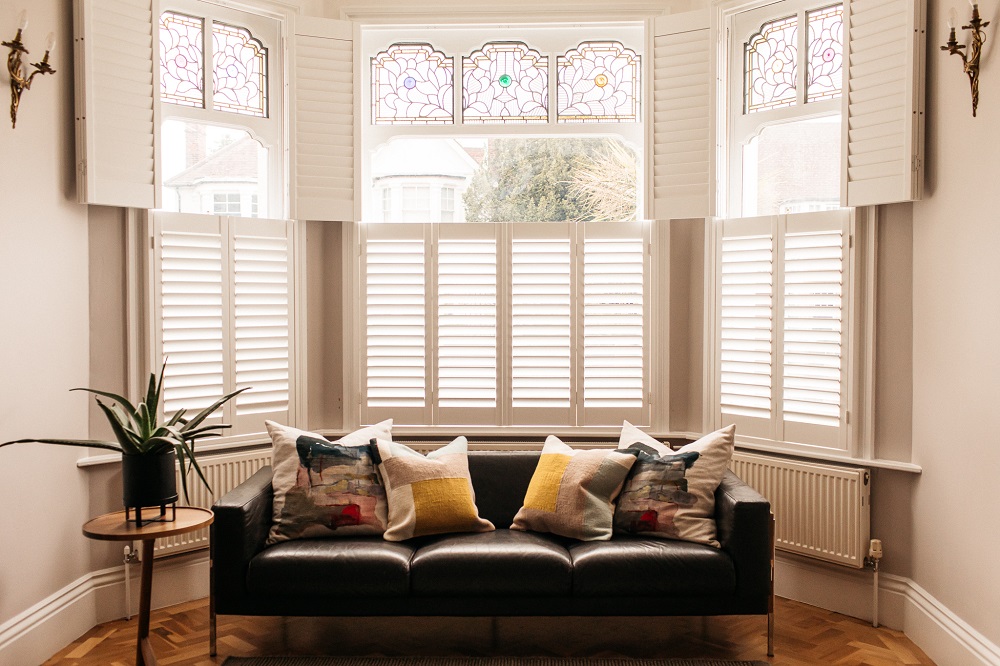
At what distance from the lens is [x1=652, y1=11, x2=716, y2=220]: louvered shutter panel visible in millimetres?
3957

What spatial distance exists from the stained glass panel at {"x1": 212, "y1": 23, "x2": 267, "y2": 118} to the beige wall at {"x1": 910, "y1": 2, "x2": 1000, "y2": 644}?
311 cm

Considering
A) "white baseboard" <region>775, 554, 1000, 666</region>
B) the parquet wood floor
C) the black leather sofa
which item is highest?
the black leather sofa

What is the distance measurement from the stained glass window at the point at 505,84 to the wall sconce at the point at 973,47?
76.4 inches

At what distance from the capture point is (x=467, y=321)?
13.6ft

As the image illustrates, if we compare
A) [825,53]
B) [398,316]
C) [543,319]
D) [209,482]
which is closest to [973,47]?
[825,53]

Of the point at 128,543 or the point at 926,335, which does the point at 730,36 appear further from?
the point at 128,543

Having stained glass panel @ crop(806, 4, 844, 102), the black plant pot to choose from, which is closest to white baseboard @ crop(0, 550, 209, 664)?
the black plant pot

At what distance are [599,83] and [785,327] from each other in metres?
1.61

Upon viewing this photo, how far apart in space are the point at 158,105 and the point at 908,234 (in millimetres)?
3382

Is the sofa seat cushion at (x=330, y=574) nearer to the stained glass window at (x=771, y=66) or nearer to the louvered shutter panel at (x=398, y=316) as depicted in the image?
the louvered shutter panel at (x=398, y=316)

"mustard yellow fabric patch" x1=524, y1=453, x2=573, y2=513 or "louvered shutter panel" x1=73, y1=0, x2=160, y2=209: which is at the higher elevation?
"louvered shutter panel" x1=73, y1=0, x2=160, y2=209

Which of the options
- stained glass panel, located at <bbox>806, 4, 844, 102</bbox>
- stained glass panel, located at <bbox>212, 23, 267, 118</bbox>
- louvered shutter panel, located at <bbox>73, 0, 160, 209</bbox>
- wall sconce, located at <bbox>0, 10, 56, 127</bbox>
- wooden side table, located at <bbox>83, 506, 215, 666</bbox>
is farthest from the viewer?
stained glass panel, located at <bbox>212, 23, 267, 118</bbox>

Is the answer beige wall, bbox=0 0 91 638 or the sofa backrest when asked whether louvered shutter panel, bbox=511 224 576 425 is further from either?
beige wall, bbox=0 0 91 638

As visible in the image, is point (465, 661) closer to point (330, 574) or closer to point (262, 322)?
point (330, 574)
